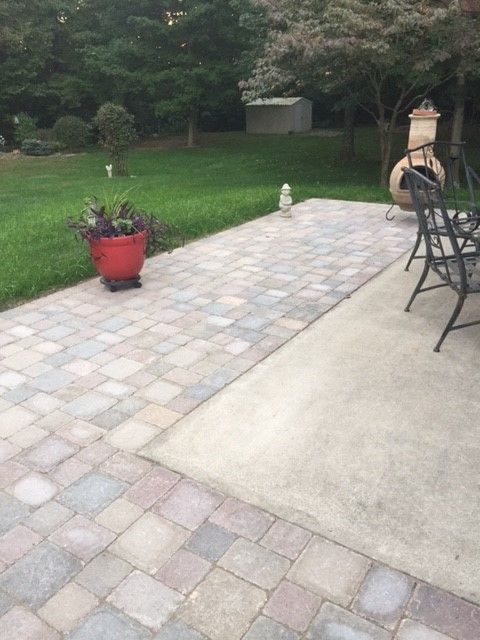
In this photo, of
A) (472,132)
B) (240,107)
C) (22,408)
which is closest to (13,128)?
(240,107)

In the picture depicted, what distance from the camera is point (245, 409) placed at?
2.72 meters

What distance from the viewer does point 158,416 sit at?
269cm

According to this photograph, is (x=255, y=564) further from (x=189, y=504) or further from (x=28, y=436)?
(x=28, y=436)

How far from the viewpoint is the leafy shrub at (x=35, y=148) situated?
18.0 m

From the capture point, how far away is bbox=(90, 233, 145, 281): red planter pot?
13.7ft

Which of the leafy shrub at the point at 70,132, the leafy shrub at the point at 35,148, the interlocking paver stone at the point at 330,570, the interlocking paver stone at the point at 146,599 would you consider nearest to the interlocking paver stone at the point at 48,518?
the interlocking paver stone at the point at 146,599

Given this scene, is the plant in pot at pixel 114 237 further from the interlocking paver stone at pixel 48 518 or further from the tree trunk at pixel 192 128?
the tree trunk at pixel 192 128

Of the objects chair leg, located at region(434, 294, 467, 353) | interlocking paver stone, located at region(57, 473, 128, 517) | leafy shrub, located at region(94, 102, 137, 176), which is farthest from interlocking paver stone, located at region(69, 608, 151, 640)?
leafy shrub, located at region(94, 102, 137, 176)

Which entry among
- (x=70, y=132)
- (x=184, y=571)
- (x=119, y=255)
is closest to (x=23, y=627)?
(x=184, y=571)

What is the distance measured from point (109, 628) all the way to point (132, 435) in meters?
0.99

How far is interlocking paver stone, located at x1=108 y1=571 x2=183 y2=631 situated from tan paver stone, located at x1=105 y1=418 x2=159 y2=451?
72cm

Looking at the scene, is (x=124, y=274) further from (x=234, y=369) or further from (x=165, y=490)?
(x=165, y=490)

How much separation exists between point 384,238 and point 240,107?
1941 centimetres

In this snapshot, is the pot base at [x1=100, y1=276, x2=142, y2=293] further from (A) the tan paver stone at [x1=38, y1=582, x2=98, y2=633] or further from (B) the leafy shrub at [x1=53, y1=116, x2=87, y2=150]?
(B) the leafy shrub at [x1=53, y1=116, x2=87, y2=150]
